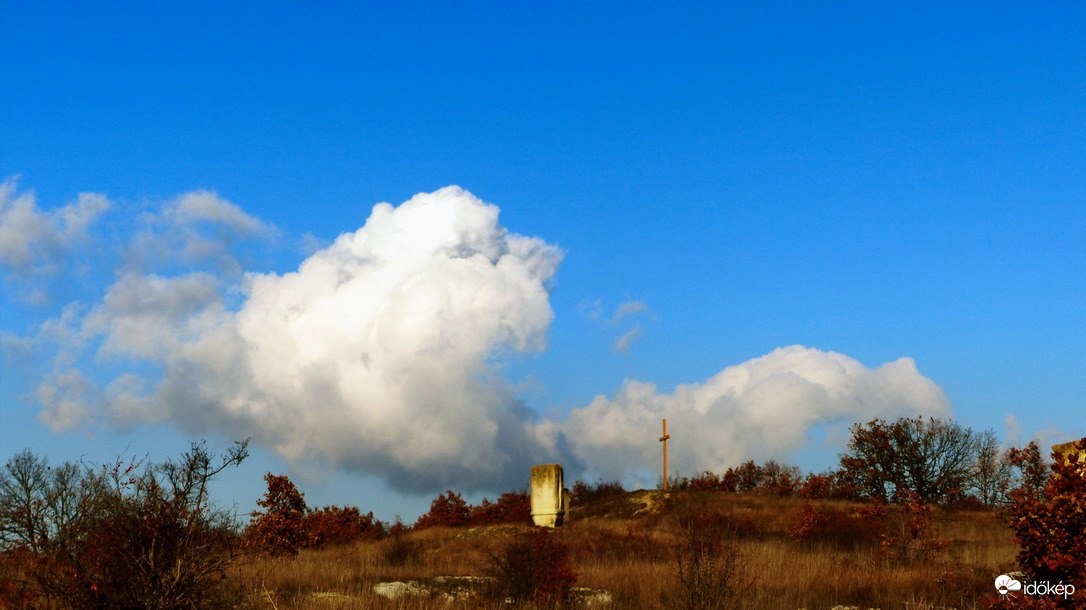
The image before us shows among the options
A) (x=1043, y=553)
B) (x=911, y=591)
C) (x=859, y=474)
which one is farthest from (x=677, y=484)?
(x=1043, y=553)

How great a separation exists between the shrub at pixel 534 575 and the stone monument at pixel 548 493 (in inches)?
502

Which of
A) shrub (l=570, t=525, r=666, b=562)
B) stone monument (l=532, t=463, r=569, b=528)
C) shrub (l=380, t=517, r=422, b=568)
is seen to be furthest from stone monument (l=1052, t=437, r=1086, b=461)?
stone monument (l=532, t=463, r=569, b=528)

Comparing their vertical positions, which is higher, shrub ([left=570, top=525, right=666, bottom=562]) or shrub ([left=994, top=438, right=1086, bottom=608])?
shrub ([left=994, top=438, right=1086, bottom=608])

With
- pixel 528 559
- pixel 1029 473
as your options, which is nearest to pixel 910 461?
pixel 1029 473

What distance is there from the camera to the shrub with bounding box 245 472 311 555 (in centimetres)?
2120

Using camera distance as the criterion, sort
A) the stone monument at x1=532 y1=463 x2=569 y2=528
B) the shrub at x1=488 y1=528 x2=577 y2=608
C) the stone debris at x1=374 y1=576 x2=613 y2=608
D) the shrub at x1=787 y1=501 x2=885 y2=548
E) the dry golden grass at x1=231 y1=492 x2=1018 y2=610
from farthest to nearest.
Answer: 1. the stone monument at x1=532 y1=463 x2=569 y2=528
2. the shrub at x1=787 y1=501 x2=885 y2=548
3. the shrub at x1=488 y1=528 x2=577 y2=608
4. the stone debris at x1=374 y1=576 x2=613 y2=608
5. the dry golden grass at x1=231 y1=492 x2=1018 y2=610

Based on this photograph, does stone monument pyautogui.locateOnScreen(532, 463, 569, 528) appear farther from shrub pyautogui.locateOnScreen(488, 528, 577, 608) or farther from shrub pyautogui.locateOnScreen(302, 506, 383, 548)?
shrub pyautogui.locateOnScreen(488, 528, 577, 608)

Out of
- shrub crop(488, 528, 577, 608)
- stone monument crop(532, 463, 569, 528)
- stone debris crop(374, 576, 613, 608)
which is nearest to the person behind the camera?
stone debris crop(374, 576, 613, 608)

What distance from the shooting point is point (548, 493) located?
82.1 ft

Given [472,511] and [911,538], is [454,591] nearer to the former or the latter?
[911,538]

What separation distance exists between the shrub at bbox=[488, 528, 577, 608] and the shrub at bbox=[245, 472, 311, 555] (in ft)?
35.7

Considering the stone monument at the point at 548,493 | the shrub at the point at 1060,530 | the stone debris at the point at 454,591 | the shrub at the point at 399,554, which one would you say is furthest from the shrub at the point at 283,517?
the shrub at the point at 1060,530

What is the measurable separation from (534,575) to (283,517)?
12821 mm

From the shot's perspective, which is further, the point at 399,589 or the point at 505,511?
the point at 505,511
